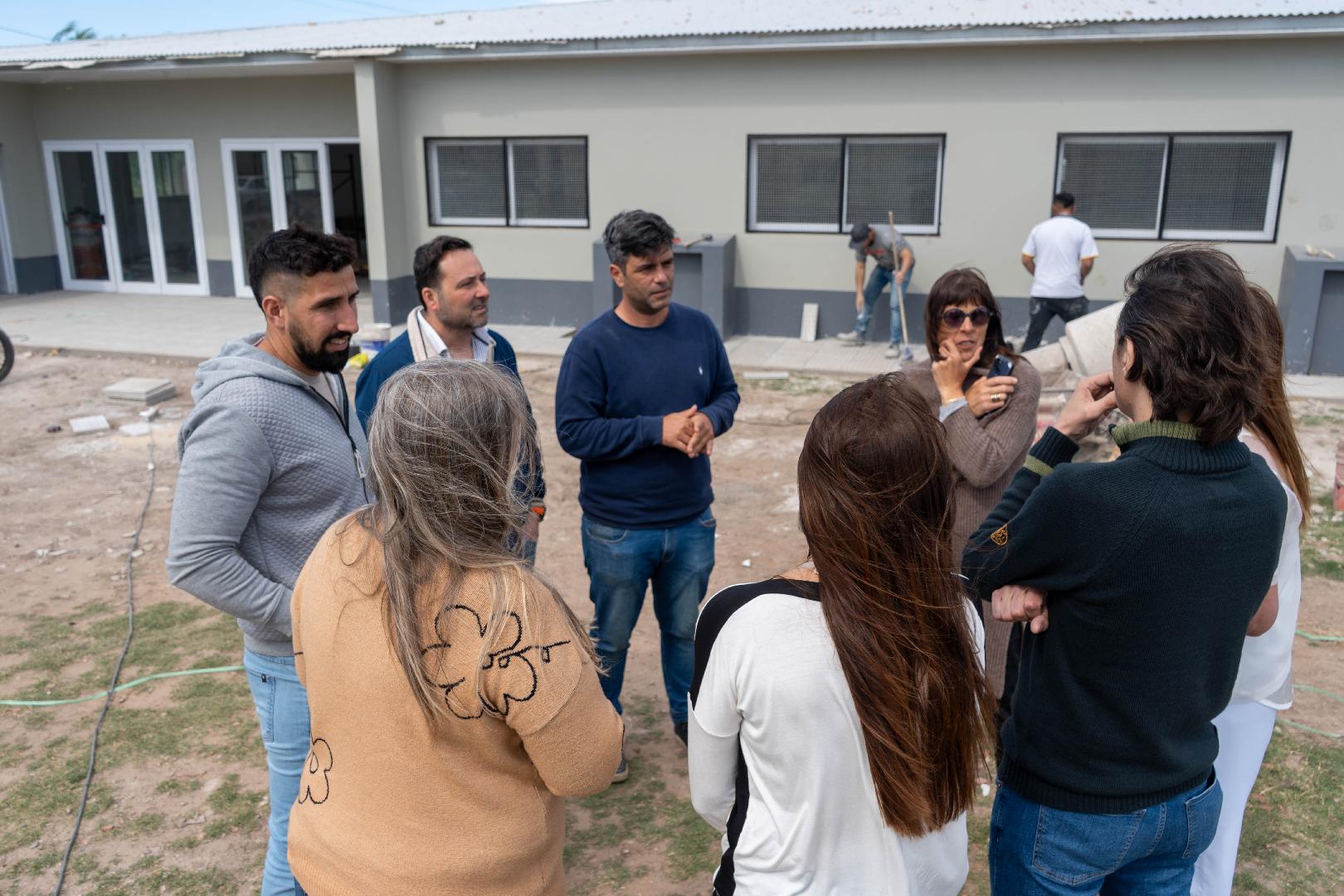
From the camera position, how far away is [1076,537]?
68.1 inches

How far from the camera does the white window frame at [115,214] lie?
581 inches

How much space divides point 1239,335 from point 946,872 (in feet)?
3.38

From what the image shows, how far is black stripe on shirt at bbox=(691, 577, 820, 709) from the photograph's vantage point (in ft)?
5.18

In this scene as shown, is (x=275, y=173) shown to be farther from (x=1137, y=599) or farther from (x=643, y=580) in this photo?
(x=1137, y=599)

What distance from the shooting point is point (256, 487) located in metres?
2.28

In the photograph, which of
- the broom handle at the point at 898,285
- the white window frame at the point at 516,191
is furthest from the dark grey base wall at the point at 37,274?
the broom handle at the point at 898,285

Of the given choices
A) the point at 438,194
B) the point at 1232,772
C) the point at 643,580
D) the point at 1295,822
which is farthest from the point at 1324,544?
the point at 438,194

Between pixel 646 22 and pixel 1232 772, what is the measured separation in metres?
12.0

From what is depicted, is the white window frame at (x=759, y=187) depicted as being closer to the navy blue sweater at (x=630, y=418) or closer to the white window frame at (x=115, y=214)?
the white window frame at (x=115, y=214)

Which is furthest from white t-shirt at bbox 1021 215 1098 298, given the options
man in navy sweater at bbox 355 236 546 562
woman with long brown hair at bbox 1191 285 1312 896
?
woman with long brown hair at bbox 1191 285 1312 896

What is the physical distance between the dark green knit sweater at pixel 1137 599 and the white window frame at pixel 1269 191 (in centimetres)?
1019

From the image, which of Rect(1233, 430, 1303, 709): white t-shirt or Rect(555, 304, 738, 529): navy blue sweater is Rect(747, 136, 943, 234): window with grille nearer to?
Rect(555, 304, 738, 529): navy blue sweater

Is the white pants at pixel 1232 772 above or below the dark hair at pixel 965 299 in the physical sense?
below

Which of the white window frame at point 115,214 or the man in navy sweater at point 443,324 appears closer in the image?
the man in navy sweater at point 443,324
